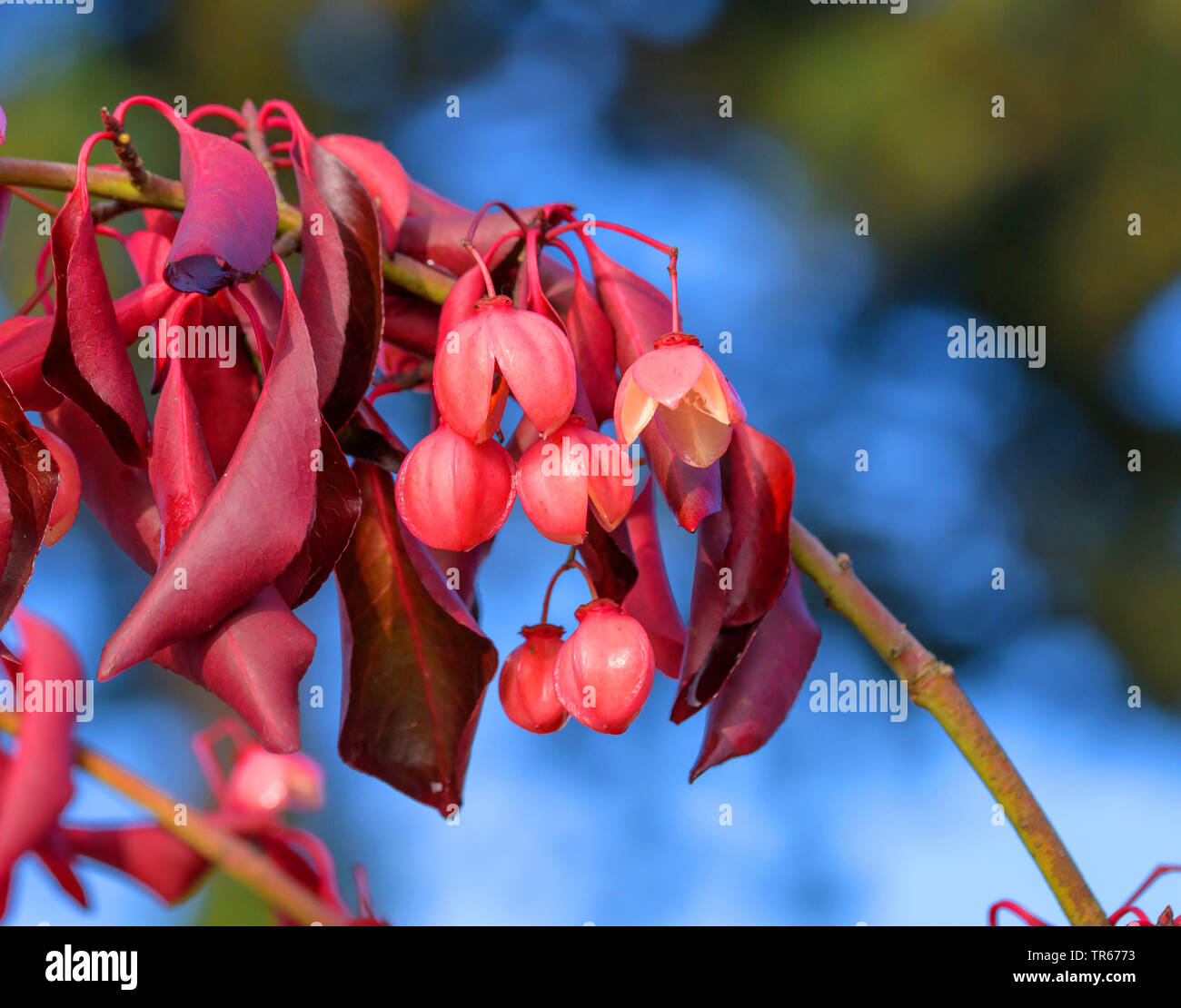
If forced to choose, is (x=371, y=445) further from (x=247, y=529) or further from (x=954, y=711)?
(x=954, y=711)

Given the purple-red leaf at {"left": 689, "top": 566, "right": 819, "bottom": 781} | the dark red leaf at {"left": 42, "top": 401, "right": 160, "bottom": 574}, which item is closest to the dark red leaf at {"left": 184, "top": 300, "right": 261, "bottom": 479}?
the dark red leaf at {"left": 42, "top": 401, "right": 160, "bottom": 574}

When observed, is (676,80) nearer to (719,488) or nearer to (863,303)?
(863,303)

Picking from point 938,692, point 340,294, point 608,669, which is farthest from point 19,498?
point 938,692

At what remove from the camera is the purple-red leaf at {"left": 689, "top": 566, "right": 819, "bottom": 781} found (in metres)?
0.57

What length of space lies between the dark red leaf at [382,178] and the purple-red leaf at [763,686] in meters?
0.28

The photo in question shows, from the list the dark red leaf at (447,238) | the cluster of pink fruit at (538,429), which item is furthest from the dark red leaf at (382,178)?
the cluster of pink fruit at (538,429)

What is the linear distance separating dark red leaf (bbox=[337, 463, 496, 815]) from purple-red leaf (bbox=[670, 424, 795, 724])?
10 cm

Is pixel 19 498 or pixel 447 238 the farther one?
pixel 447 238

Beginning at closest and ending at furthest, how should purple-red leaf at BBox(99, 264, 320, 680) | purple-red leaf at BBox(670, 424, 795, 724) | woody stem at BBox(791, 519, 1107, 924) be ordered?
purple-red leaf at BBox(99, 264, 320, 680), purple-red leaf at BBox(670, 424, 795, 724), woody stem at BBox(791, 519, 1107, 924)

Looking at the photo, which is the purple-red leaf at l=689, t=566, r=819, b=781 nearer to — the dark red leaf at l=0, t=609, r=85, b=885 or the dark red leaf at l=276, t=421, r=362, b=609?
the dark red leaf at l=276, t=421, r=362, b=609

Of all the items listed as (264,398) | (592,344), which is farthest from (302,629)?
(592,344)

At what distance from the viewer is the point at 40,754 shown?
0.66 m

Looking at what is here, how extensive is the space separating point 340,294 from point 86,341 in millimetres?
103

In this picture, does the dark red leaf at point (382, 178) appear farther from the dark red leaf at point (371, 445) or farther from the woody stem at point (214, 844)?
the woody stem at point (214, 844)
